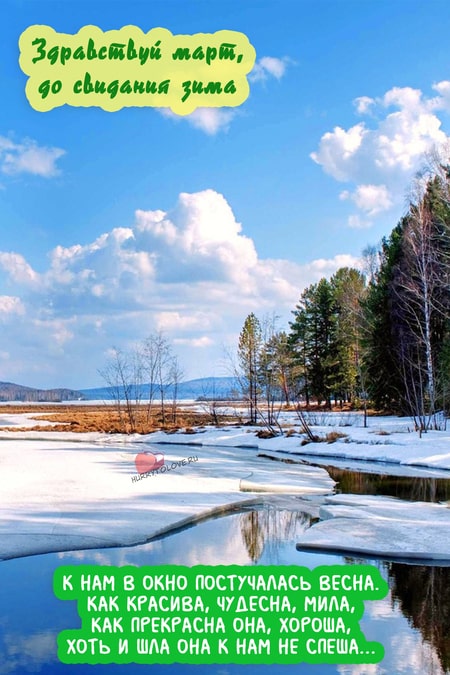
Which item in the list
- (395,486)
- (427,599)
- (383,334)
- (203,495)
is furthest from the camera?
(383,334)

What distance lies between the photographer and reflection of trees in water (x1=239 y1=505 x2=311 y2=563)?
325 inches

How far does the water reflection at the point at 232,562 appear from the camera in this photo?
4.92m

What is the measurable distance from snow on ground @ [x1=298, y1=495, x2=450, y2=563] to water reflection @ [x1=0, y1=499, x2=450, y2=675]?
34cm

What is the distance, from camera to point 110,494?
11578 millimetres

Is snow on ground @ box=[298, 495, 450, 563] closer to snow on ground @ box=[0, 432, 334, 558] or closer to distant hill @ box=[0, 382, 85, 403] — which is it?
snow on ground @ box=[0, 432, 334, 558]

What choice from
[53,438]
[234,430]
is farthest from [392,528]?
[53,438]

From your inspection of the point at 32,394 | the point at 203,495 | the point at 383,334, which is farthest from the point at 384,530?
the point at 32,394

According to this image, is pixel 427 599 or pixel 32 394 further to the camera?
pixel 32 394

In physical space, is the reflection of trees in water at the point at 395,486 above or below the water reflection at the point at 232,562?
below

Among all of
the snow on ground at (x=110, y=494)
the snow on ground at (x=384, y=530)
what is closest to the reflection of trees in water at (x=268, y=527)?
the snow on ground at (x=384, y=530)

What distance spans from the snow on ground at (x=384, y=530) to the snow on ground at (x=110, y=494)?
2103 mm

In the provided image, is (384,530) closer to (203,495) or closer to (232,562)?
(232,562)

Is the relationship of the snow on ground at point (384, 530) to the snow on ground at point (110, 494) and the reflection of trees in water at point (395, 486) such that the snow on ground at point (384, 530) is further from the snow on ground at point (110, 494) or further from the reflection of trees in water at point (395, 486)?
the snow on ground at point (110, 494)

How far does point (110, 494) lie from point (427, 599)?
6768mm
